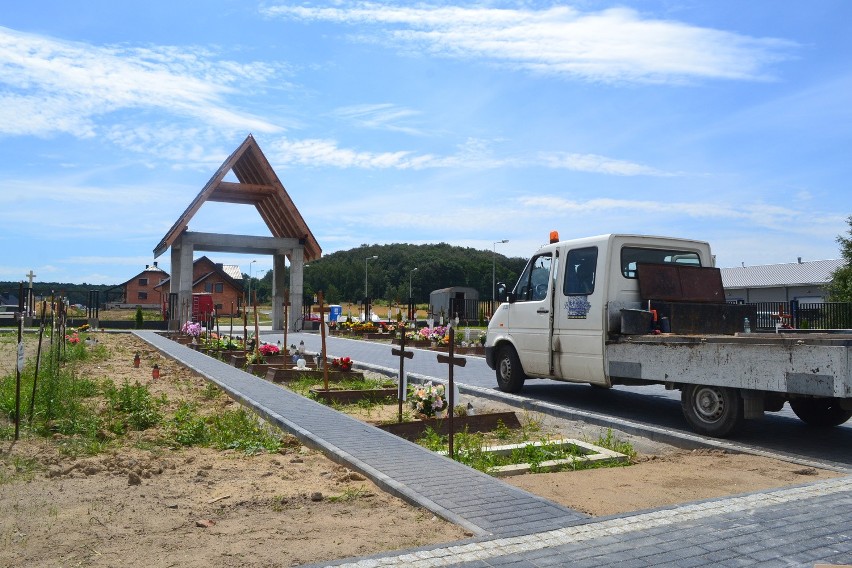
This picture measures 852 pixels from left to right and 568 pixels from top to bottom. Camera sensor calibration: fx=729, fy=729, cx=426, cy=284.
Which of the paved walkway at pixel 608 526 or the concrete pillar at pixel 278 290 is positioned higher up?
the concrete pillar at pixel 278 290

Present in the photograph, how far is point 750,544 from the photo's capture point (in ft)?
14.4

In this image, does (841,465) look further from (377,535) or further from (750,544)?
(377,535)

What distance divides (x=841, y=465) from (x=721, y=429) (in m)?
1.37

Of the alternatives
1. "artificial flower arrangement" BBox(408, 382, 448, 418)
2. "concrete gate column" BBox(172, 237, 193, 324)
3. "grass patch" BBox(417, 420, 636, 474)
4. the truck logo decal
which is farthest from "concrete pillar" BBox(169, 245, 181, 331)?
"grass patch" BBox(417, 420, 636, 474)

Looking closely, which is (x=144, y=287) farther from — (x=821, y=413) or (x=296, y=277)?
(x=821, y=413)

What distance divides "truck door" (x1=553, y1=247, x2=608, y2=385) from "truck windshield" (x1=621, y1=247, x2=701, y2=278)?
1.24 ft

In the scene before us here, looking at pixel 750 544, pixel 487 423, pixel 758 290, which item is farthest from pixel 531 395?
pixel 758 290

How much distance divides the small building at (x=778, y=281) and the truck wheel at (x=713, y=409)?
4660 cm

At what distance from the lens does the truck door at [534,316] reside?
35.8 feet

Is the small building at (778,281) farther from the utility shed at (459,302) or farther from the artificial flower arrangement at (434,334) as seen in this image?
the artificial flower arrangement at (434,334)

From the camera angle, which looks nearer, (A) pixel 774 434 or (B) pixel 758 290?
(A) pixel 774 434

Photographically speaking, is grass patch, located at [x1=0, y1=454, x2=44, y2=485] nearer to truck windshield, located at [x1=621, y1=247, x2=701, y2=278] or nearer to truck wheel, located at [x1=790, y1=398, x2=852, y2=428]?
truck windshield, located at [x1=621, y1=247, x2=701, y2=278]

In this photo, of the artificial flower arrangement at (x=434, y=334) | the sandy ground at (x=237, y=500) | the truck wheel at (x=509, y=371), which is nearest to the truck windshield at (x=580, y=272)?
the truck wheel at (x=509, y=371)

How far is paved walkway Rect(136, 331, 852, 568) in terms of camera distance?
413 centimetres
